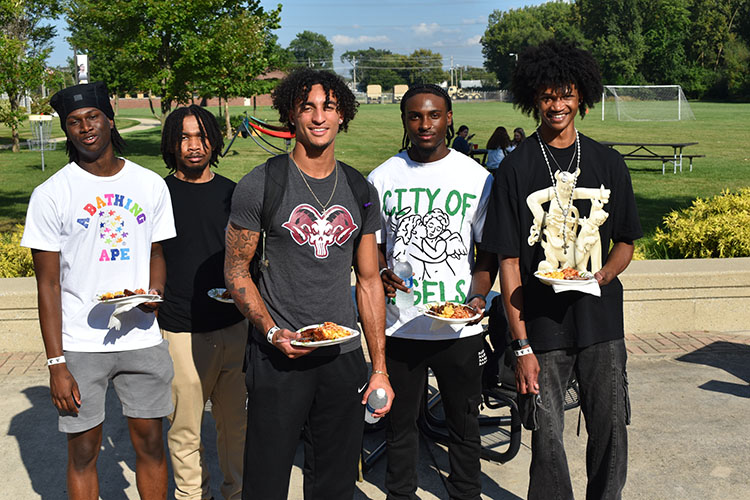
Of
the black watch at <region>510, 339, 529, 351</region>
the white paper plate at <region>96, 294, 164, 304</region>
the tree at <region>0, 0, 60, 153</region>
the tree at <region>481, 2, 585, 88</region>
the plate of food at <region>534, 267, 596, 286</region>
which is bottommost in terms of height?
the black watch at <region>510, 339, 529, 351</region>

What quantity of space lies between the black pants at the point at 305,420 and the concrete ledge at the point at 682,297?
3814mm

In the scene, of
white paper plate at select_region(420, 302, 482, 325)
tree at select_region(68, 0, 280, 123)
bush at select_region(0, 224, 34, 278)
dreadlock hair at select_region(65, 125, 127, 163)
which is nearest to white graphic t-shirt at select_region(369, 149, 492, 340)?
white paper plate at select_region(420, 302, 482, 325)

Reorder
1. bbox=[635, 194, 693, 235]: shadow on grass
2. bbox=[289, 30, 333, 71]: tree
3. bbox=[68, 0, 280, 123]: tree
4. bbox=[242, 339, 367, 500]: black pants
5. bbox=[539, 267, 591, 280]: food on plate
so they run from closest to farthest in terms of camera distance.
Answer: bbox=[242, 339, 367, 500]: black pants < bbox=[539, 267, 591, 280]: food on plate < bbox=[635, 194, 693, 235]: shadow on grass < bbox=[68, 0, 280, 123]: tree < bbox=[289, 30, 333, 71]: tree

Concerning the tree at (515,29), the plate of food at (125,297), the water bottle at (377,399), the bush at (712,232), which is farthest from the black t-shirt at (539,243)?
the tree at (515,29)

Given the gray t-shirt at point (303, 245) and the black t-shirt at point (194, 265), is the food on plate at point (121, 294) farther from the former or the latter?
the gray t-shirt at point (303, 245)

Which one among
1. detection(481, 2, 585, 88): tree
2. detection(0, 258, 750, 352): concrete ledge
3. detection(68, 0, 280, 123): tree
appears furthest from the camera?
detection(481, 2, 585, 88): tree

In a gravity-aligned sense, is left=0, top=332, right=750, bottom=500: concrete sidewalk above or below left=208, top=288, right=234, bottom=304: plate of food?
below

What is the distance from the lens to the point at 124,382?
3.31m

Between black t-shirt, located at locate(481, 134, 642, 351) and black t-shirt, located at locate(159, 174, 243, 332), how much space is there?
4.45 ft

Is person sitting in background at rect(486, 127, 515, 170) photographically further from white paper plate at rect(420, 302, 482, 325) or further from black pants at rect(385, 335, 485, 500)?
white paper plate at rect(420, 302, 482, 325)

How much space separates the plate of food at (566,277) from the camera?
118 inches

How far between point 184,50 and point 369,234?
2267 cm

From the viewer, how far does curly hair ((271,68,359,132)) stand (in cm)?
301

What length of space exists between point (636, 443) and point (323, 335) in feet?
9.46
